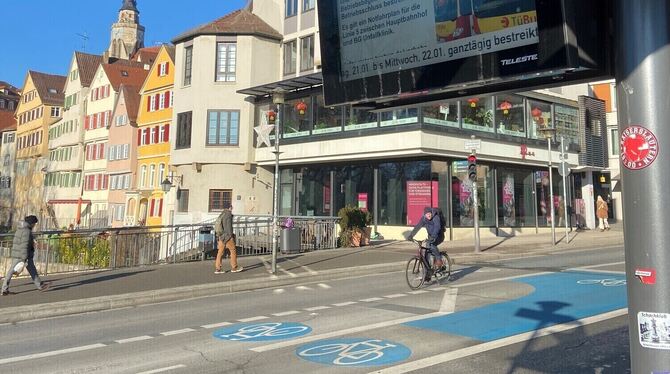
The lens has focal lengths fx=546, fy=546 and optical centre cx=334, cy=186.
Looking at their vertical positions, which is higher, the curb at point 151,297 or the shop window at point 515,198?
the shop window at point 515,198

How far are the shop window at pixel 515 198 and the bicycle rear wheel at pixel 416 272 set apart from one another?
53.8ft

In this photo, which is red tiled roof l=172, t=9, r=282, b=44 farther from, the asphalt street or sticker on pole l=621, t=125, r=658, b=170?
sticker on pole l=621, t=125, r=658, b=170

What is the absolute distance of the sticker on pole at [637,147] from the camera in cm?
220

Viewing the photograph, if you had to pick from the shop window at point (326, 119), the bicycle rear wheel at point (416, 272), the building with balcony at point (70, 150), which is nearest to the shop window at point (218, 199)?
the shop window at point (326, 119)

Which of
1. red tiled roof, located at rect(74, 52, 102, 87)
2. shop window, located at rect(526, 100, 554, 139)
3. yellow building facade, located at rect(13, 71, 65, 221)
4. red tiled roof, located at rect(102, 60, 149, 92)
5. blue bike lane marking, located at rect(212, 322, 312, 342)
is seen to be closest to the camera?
blue bike lane marking, located at rect(212, 322, 312, 342)

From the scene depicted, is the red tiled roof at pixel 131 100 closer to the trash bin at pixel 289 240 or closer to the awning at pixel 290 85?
the awning at pixel 290 85

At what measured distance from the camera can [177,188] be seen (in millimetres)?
33438

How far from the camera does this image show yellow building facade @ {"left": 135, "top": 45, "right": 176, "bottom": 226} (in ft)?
141

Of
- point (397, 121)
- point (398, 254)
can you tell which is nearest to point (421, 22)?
point (398, 254)

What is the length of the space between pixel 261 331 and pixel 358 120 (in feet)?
63.7

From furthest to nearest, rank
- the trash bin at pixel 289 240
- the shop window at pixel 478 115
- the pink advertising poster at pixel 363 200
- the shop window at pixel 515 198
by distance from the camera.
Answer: the shop window at pixel 515 198 → the pink advertising poster at pixel 363 200 → the shop window at pixel 478 115 → the trash bin at pixel 289 240

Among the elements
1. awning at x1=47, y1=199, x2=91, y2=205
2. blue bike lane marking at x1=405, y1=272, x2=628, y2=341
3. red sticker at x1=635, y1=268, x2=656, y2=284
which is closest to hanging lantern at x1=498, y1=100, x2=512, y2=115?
blue bike lane marking at x1=405, y1=272, x2=628, y2=341

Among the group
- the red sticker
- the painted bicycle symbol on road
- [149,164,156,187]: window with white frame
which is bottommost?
the painted bicycle symbol on road

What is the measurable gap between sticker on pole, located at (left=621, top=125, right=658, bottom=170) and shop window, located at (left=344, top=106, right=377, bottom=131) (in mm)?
23232
